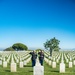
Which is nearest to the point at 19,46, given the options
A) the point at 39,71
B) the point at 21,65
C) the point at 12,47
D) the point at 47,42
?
the point at 12,47

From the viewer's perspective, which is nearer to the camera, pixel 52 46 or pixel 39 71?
pixel 39 71

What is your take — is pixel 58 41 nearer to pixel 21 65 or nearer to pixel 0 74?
pixel 21 65

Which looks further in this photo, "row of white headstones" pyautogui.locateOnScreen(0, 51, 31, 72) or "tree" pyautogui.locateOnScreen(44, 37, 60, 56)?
"tree" pyautogui.locateOnScreen(44, 37, 60, 56)

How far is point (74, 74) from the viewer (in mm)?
22156

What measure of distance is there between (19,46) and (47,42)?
7093 centimetres

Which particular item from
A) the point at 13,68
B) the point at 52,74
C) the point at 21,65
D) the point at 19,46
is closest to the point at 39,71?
the point at 52,74

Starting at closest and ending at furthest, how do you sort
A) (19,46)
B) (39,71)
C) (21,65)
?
(39,71) < (21,65) < (19,46)

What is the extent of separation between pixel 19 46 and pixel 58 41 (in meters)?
72.2

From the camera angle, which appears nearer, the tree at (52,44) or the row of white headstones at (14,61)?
the row of white headstones at (14,61)

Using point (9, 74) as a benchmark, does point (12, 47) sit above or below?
above

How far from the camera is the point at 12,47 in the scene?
134 meters

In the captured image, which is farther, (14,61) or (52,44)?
(52,44)

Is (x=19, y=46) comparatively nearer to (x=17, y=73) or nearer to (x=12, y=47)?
(x=12, y=47)

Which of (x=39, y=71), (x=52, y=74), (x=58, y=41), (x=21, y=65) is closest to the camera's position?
(x=39, y=71)
